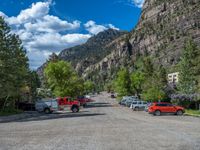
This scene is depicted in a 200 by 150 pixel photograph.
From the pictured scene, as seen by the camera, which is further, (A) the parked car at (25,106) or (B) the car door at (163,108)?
(A) the parked car at (25,106)

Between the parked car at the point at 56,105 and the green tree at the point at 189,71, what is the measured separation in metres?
18.7

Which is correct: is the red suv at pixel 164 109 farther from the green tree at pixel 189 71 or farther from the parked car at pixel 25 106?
the parked car at pixel 25 106

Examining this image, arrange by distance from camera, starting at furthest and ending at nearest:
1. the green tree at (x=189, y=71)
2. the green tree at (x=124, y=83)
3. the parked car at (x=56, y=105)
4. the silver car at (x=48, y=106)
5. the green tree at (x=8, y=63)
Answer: the green tree at (x=124, y=83), the green tree at (x=189, y=71), the parked car at (x=56, y=105), the silver car at (x=48, y=106), the green tree at (x=8, y=63)

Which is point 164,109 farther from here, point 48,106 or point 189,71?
point 189,71

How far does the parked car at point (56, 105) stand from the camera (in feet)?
170

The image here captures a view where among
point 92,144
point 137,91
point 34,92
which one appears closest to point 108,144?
point 92,144

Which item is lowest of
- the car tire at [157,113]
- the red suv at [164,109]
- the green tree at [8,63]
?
the car tire at [157,113]

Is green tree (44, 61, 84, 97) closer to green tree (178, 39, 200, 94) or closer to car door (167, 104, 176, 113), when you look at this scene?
green tree (178, 39, 200, 94)

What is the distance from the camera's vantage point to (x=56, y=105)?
5188 centimetres

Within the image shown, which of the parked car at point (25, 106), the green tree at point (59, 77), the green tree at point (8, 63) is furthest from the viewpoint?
the green tree at point (59, 77)

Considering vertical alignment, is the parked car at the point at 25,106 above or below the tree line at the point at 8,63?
below

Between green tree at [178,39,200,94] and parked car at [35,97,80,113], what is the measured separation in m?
18.7

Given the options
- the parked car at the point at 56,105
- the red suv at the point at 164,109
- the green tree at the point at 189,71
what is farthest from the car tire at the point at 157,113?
the green tree at the point at 189,71

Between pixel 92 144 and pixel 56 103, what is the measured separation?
36337 millimetres
